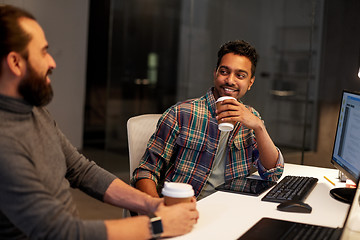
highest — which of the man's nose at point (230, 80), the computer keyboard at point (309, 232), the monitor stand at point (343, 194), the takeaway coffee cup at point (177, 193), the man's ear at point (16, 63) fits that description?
the man's ear at point (16, 63)

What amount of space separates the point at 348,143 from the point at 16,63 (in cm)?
136

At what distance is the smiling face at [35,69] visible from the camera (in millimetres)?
1320

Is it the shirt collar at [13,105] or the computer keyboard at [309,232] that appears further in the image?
the computer keyboard at [309,232]

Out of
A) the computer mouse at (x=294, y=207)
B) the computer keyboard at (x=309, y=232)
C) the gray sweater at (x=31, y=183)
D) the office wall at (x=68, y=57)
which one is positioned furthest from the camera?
the office wall at (x=68, y=57)

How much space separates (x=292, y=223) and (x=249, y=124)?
0.63m

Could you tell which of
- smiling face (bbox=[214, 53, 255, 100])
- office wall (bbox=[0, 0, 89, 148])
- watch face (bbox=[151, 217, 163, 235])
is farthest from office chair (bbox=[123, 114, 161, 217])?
office wall (bbox=[0, 0, 89, 148])

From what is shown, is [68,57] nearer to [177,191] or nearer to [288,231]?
[177,191]

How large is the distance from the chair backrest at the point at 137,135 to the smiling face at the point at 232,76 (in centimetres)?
36

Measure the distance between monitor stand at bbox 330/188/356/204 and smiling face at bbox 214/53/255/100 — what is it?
0.62 meters

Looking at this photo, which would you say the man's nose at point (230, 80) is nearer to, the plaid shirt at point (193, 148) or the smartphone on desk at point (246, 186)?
the plaid shirt at point (193, 148)

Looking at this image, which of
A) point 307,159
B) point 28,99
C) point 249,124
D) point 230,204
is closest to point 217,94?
point 249,124

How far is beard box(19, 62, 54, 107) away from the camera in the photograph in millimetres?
1319

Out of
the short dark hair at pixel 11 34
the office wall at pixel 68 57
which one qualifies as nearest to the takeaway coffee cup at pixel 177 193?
the short dark hair at pixel 11 34

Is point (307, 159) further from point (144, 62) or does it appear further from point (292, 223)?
point (292, 223)
